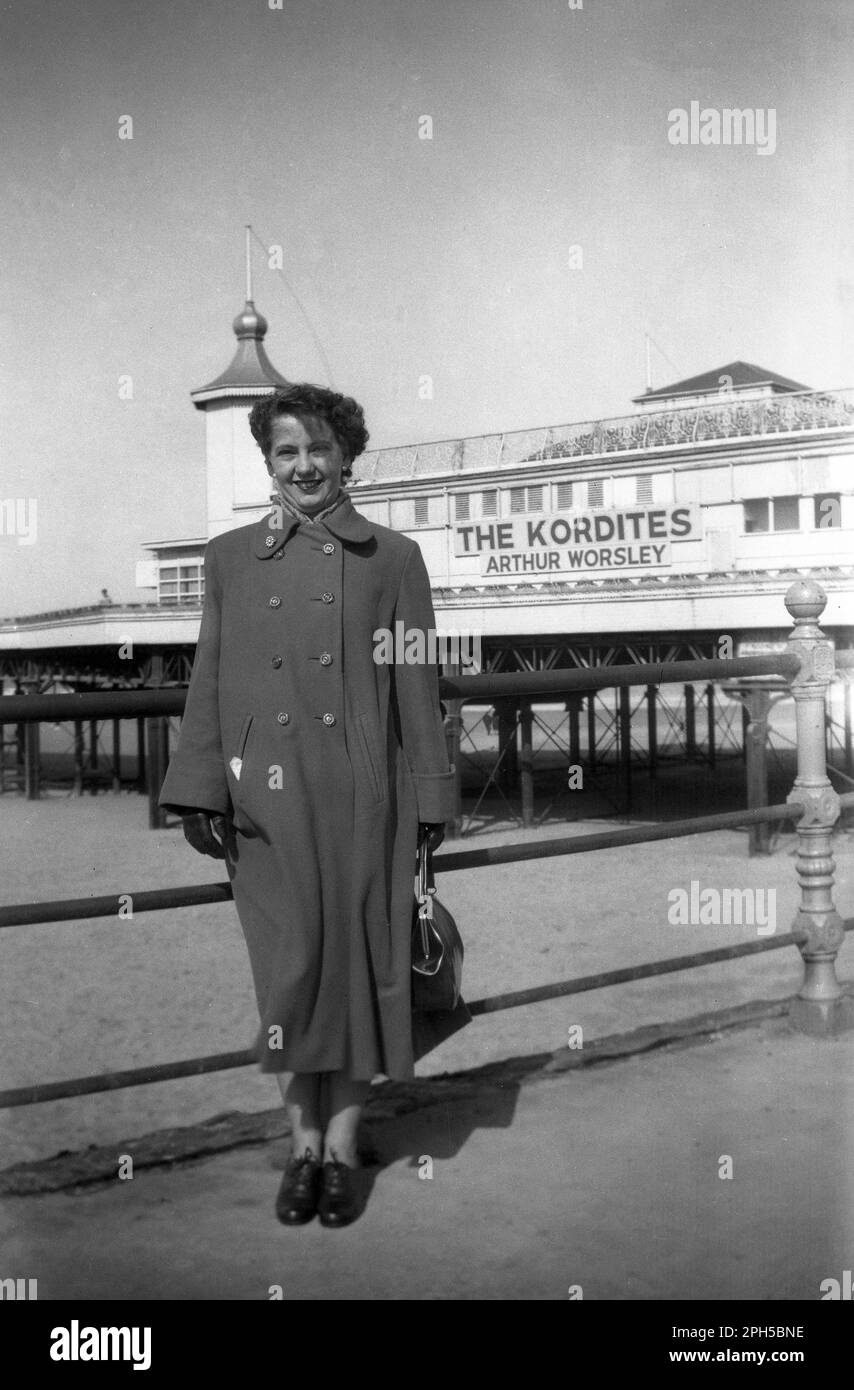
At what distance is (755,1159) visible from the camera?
3.46 m

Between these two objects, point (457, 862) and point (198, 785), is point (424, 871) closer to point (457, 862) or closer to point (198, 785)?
point (457, 862)

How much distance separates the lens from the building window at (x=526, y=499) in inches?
1079

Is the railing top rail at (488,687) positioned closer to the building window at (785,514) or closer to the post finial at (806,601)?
the post finial at (806,601)

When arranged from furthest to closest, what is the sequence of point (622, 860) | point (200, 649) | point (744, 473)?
point (744, 473), point (622, 860), point (200, 649)

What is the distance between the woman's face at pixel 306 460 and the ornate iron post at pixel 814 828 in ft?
6.27

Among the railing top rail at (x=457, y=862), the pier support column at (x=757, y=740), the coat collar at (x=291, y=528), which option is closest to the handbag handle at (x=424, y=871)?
the railing top rail at (x=457, y=862)

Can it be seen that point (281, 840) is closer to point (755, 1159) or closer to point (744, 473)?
point (755, 1159)

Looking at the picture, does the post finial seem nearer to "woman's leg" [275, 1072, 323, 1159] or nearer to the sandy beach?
"woman's leg" [275, 1072, 323, 1159]

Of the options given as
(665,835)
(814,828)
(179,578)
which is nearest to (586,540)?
(179,578)

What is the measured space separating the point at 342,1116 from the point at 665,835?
153cm

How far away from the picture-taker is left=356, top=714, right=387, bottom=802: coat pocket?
310cm

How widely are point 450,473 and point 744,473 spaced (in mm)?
6631
